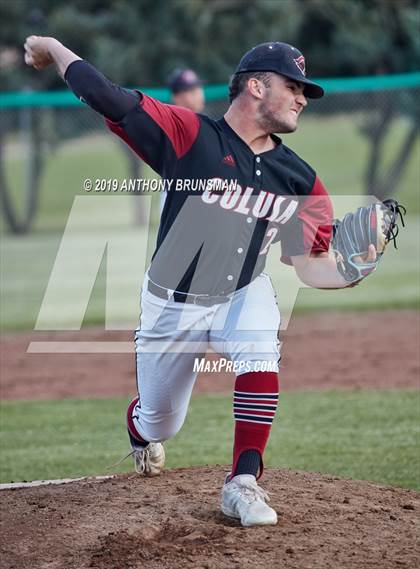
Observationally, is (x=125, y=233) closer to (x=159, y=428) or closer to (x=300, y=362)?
(x=300, y=362)

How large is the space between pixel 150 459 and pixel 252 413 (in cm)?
106

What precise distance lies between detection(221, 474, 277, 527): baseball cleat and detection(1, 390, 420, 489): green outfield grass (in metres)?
1.52

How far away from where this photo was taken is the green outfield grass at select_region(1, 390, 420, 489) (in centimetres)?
613

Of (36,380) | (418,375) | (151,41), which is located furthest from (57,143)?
(418,375)

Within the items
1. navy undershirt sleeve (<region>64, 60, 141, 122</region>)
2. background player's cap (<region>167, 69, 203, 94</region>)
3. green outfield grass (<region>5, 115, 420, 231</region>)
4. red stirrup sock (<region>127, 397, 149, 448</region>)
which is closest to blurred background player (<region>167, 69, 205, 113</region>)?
background player's cap (<region>167, 69, 203, 94</region>)

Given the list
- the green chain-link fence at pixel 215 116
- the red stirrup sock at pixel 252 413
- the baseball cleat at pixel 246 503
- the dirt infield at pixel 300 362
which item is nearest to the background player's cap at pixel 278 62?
the red stirrup sock at pixel 252 413

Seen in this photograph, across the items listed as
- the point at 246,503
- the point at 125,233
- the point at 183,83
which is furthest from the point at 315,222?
the point at 125,233

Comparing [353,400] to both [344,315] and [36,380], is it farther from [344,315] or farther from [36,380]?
[344,315]

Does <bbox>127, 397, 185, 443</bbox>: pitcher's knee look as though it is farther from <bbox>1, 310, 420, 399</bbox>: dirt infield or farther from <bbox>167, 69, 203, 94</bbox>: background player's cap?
<bbox>167, 69, 203, 94</bbox>: background player's cap

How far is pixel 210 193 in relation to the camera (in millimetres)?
4605

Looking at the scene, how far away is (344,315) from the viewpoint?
1178 cm

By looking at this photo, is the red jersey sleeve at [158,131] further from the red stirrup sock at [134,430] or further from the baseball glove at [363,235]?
the red stirrup sock at [134,430]

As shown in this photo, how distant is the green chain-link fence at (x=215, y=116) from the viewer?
16312mm

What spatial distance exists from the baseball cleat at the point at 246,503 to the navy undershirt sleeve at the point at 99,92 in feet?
5.41
